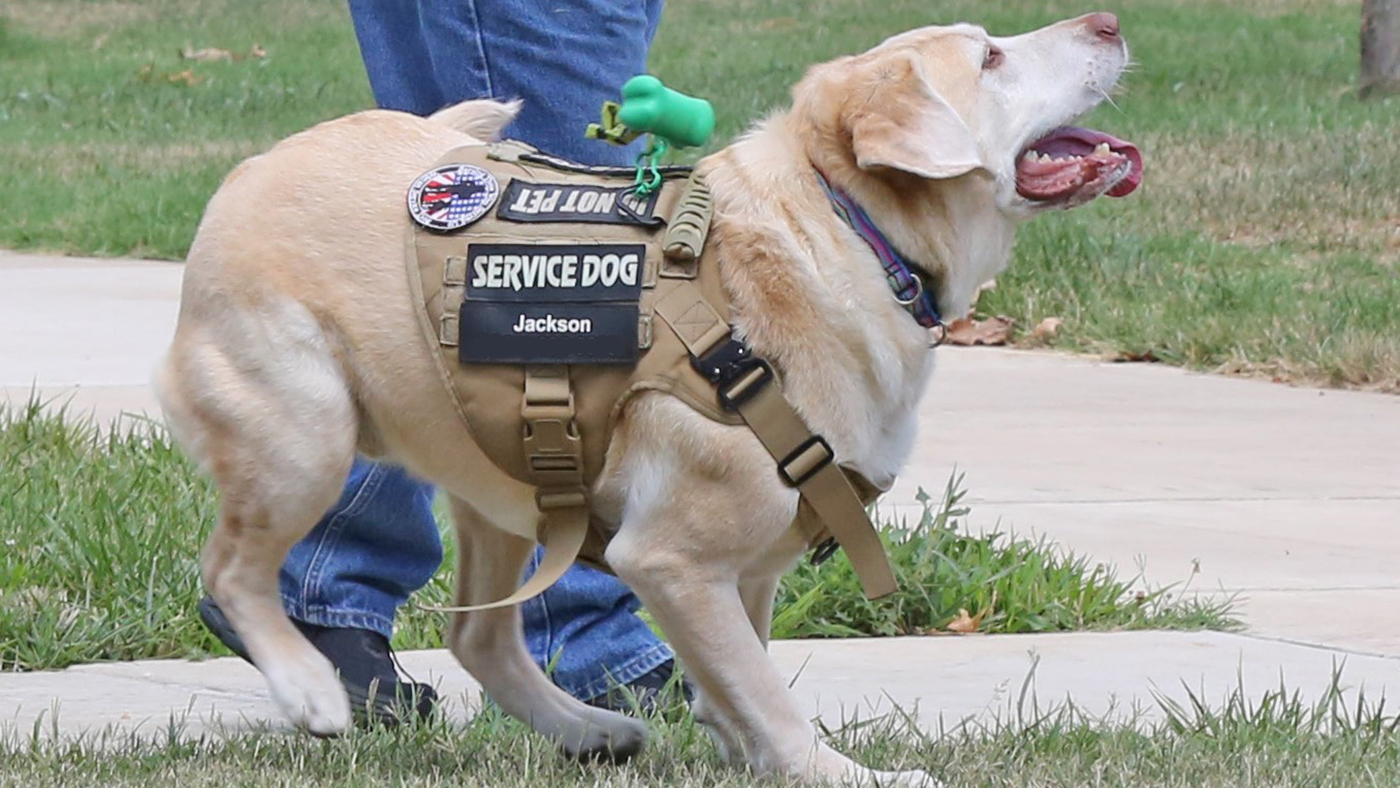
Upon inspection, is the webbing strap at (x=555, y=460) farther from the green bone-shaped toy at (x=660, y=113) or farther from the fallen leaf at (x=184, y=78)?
the fallen leaf at (x=184, y=78)

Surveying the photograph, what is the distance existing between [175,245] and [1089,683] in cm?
→ 698

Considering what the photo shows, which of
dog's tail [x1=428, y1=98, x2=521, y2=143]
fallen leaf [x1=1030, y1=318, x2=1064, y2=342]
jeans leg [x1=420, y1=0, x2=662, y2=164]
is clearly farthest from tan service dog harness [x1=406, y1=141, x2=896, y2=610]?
fallen leaf [x1=1030, y1=318, x2=1064, y2=342]

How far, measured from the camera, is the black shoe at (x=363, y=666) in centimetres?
391

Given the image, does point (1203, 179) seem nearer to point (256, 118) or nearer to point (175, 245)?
point (175, 245)

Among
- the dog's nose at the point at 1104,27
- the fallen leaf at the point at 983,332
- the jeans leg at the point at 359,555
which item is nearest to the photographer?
the dog's nose at the point at 1104,27

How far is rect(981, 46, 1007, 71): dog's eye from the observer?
11.9 feet

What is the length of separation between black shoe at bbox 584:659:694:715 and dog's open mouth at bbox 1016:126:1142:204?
46.0 inches

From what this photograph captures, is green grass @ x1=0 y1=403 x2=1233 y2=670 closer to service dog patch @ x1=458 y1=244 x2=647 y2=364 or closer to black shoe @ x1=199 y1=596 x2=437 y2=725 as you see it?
black shoe @ x1=199 y1=596 x2=437 y2=725

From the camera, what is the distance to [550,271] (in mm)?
3488

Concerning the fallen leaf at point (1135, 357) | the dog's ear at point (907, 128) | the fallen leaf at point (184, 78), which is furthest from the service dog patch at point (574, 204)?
the fallen leaf at point (184, 78)

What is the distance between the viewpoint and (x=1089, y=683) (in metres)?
4.24

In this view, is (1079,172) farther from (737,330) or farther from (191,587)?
(191,587)

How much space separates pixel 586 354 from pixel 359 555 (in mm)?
942

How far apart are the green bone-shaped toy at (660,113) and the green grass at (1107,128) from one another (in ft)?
3.46
